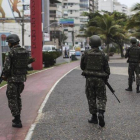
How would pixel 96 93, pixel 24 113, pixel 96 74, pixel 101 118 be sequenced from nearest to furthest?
pixel 101 118 → pixel 96 74 → pixel 96 93 → pixel 24 113

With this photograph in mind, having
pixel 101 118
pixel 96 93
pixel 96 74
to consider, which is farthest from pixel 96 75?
pixel 101 118

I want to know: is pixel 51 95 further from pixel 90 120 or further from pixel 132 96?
pixel 90 120

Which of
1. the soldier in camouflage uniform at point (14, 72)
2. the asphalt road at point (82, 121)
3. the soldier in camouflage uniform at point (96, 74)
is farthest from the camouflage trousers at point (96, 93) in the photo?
the soldier in camouflage uniform at point (14, 72)

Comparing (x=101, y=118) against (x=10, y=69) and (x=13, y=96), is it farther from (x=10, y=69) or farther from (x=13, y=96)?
(x=10, y=69)

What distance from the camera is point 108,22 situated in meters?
34.9

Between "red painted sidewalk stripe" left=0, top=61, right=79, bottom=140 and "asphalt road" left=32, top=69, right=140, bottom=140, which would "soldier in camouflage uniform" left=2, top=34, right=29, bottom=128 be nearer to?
"red painted sidewalk stripe" left=0, top=61, right=79, bottom=140

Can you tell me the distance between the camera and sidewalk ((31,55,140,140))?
4.96 metres

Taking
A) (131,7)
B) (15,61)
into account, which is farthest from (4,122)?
(131,7)

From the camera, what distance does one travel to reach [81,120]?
5953mm

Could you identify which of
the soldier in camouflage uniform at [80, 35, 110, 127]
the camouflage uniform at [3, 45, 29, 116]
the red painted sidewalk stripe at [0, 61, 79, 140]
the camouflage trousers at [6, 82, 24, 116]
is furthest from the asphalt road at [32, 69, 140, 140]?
the camouflage uniform at [3, 45, 29, 116]

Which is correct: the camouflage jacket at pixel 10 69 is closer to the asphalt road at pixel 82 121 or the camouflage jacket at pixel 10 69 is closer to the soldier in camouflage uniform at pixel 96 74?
the asphalt road at pixel 82 121

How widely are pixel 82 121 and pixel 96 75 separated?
1094 millimetres

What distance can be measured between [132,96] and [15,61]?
4.60 metres

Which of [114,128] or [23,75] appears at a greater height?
[23,75]
